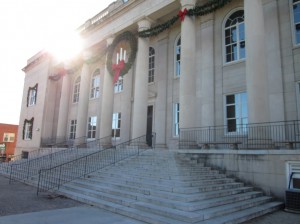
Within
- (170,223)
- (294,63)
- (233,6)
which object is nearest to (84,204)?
(170,223)

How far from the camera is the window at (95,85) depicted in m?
25.0

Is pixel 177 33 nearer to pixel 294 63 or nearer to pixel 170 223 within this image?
pixel 294 63

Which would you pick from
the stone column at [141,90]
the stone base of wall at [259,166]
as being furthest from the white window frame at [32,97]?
the stone base of wall at [259,166]

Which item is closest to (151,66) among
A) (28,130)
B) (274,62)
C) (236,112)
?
(236,112)

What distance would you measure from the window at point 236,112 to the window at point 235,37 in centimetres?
219

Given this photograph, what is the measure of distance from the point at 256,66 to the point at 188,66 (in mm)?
3823

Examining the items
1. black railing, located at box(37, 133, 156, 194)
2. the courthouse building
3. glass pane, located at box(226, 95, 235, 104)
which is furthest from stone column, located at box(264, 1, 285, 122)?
black railing, located at box(37, 133, 156, 194)

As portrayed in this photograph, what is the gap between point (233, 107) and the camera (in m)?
14.6

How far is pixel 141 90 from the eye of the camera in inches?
667

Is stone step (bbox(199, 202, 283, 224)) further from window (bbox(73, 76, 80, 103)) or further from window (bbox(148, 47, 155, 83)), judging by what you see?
window (bbox(73, 76, 80, 103))

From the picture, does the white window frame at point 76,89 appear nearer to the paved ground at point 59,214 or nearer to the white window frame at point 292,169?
the paved ground at point 59,214

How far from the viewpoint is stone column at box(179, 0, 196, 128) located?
1388 cm

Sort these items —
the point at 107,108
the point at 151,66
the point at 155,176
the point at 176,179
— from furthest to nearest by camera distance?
the point at 151,66 → the point at 107,108 → the point at 155,176 → the point at 176,179

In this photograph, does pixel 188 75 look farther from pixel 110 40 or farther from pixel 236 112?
pixel 110 40
